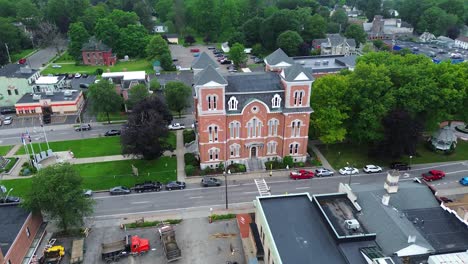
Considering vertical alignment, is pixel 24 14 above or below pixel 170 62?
above

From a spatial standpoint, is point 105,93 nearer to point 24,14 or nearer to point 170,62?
point 170,62

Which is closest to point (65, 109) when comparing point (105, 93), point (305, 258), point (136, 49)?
point (105, 93)

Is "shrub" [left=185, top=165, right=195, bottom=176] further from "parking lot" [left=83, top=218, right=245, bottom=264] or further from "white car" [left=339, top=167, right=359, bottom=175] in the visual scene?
"white car" [left=339, top=167, right=359, bottom=175]

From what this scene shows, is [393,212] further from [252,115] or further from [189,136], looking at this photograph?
[189,136]

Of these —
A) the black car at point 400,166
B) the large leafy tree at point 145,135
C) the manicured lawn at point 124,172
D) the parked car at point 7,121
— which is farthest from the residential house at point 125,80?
the black car at point 400,166

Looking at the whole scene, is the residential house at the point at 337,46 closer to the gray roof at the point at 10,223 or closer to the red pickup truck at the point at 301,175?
the red pickup truck at the point at 301,175

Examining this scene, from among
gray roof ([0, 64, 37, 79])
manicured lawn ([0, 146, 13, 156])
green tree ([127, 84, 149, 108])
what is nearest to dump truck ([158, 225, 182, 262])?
green tree ([127, 84, 149, 108])

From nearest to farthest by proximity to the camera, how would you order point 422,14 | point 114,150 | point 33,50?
point 114,150, point 33,50, point 422,14

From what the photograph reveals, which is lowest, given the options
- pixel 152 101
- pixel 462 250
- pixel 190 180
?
pixel 190 180

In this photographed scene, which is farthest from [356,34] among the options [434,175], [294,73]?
[294,73]
